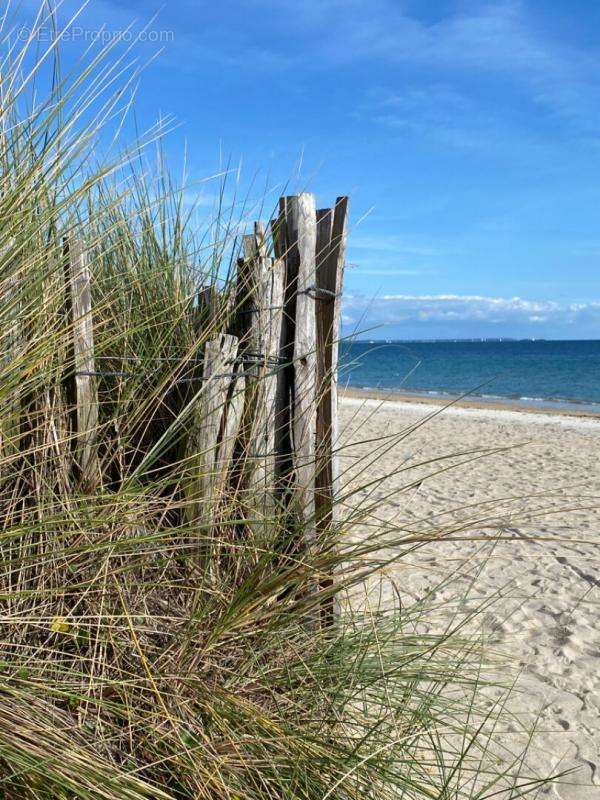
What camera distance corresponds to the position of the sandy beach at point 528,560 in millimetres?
2525

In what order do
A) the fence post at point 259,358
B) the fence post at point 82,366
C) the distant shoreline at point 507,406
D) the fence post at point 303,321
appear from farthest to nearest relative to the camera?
the distant shoreline at point 507,406
the fence post at point 303,321
the fence post at point 259,358
the fence post at point 82,366

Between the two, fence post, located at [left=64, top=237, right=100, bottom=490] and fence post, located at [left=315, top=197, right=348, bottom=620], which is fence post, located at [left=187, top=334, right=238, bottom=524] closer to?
fence post, located at [left=64, top=237, right=100, bottom=490]

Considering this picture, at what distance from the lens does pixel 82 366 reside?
2242 mm

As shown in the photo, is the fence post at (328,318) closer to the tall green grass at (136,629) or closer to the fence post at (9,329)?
the tall green grass at (136,629)

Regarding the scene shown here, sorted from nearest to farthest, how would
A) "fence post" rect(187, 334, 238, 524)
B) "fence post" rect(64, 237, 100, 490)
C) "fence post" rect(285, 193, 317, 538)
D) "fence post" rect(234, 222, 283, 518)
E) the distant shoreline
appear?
"fence post" rect(64, 237, 100, 490)
"fence post" rect(187, 334, 238, 524)
"fence post" rect(234, 222, 283, 518)
"fence post" rect(285, 193, 317, 538)
the distant shoreline

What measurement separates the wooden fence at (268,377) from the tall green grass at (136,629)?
7cm

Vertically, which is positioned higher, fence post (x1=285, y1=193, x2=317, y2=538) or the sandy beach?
fence post (x1=285, y1=193, x2=317, y2=538)

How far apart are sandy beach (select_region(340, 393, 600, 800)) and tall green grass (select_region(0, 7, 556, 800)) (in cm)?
40

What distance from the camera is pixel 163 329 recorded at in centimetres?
259

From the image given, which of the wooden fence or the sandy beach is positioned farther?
the sandy beach

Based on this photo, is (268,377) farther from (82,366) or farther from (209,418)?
(82,366)

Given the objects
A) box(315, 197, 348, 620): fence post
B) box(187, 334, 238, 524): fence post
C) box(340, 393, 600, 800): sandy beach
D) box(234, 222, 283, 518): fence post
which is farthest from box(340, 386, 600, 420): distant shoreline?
box(187, 334, 238, 524): fence post

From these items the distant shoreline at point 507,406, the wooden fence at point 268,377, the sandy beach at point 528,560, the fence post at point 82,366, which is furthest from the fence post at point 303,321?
the distant shoreline at point 507,406

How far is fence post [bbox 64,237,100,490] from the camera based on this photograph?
7.23ft
